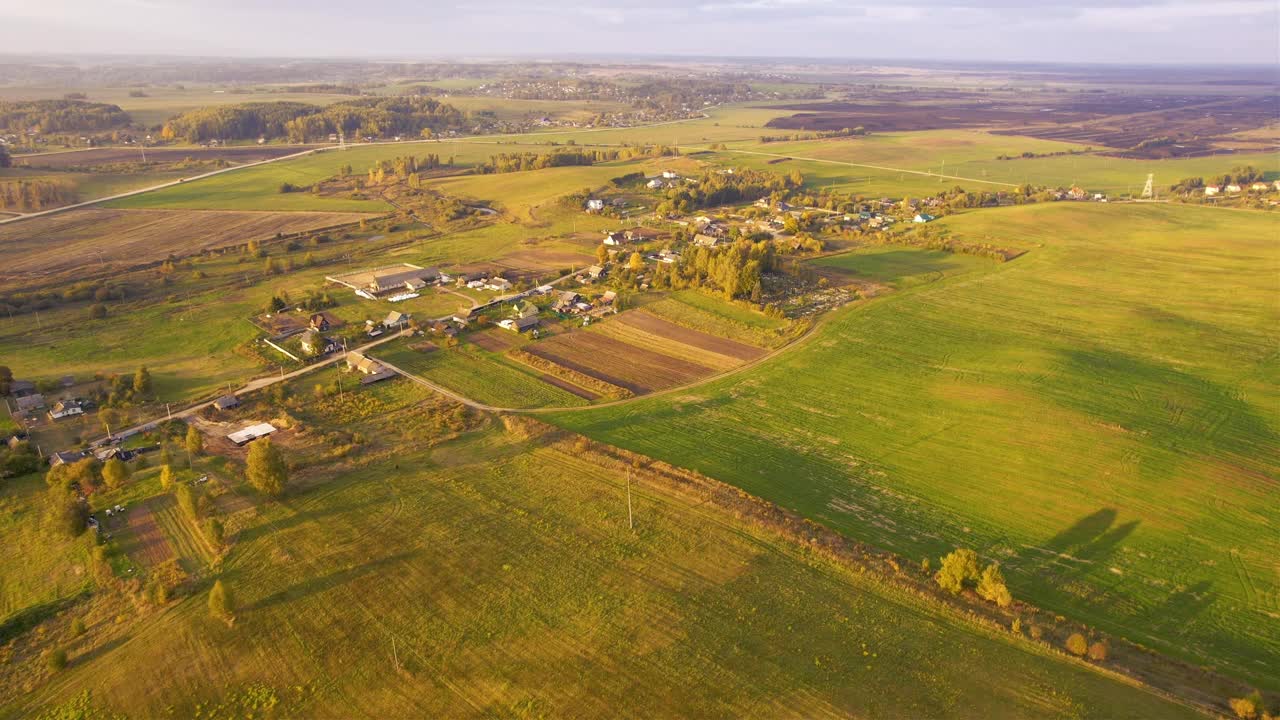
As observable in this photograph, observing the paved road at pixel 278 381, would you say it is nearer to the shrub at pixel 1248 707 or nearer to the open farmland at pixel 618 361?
the open farmland at pixel 618 361

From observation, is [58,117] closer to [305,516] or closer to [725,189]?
[725,189]

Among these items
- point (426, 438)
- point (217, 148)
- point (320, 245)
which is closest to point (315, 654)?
point (426, 438)

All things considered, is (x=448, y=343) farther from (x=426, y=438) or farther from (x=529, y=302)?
(x=426, y=438)

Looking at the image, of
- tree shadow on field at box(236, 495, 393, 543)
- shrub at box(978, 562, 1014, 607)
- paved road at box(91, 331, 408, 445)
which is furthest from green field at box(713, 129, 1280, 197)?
tree shadow on field at box(236, 495, 393, 543)

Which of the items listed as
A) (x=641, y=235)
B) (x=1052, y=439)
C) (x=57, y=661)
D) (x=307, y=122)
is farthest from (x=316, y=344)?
(x=307, y=122)

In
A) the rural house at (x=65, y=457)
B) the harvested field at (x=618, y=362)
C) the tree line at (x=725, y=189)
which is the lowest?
the rural house at (x=65, y=457)

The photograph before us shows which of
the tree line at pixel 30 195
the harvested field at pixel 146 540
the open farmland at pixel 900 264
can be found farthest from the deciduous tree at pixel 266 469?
the tree line at pixel 30 195
